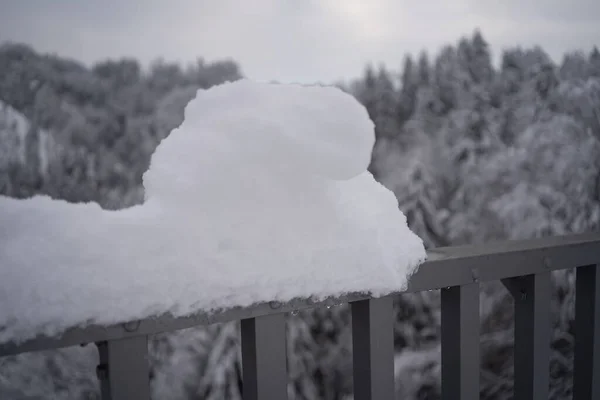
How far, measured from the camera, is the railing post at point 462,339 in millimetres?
821

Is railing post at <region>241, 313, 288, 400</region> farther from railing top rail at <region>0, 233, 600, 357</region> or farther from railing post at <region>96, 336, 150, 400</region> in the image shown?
railing post at <region>96, 336, 150, 400</region>

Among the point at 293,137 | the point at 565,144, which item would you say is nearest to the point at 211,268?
the point at 293,137

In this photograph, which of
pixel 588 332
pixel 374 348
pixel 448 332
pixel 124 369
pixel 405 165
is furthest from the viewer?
pixel 405 165

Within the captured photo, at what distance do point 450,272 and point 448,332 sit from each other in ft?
0.45

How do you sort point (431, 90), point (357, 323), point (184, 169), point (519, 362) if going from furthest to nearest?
point (431, 90) → point (519, 362) → point (357, 323) → point (184, 169)

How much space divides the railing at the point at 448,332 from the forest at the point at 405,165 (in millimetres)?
1028

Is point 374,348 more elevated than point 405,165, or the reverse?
point 405,165

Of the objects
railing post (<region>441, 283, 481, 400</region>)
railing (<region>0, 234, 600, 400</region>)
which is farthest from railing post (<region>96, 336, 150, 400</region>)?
railing post (<region>441, 283, 481, 400</region>)

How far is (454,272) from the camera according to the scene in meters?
0.79

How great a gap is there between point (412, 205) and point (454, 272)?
129 centimetres

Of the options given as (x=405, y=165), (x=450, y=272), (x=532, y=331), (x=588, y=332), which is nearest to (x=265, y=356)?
(x=450, y=272)

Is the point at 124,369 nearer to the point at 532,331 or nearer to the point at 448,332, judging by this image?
the point at 448,332

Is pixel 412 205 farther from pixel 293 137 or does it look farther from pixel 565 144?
pixel 293 137

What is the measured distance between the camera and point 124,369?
544 mm
